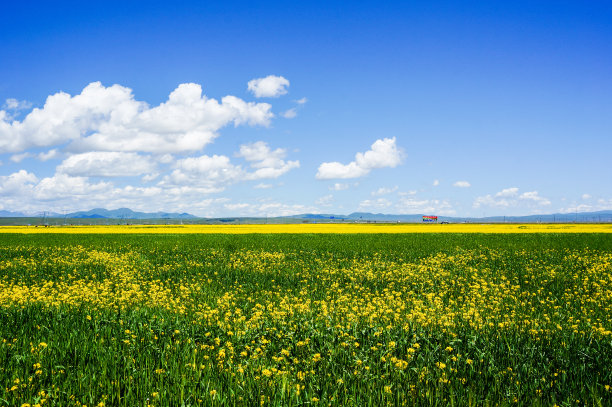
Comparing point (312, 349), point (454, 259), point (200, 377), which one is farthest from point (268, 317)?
point (454, 259)

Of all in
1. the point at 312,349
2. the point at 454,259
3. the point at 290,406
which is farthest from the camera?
the point at 454,259

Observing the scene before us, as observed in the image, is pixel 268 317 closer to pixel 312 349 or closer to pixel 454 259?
pixel 312 349

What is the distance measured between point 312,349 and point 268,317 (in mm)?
2909

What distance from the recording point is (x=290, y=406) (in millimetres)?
4797

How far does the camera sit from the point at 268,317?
974 cm

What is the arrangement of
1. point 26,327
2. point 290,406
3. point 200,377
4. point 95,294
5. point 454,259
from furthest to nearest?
point 454,259, point 95,294, point 26,327, point 200,377, point 290,406

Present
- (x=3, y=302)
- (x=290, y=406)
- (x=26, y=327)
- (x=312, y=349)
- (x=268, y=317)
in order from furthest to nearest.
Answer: (x=3, y=302)
(x=268, y=317)
(x=26, y=327)
(x=312, y=349)
(x=290, y=406)

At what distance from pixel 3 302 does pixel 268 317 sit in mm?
8770

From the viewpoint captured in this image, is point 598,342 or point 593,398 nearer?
point 593,398

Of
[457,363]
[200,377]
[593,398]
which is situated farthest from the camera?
[457,363]

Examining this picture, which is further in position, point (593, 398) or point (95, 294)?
point (95, 294)

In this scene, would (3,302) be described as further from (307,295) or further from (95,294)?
(307,295)

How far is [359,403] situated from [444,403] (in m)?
1.21

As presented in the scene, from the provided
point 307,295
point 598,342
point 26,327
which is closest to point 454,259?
point 307,295
